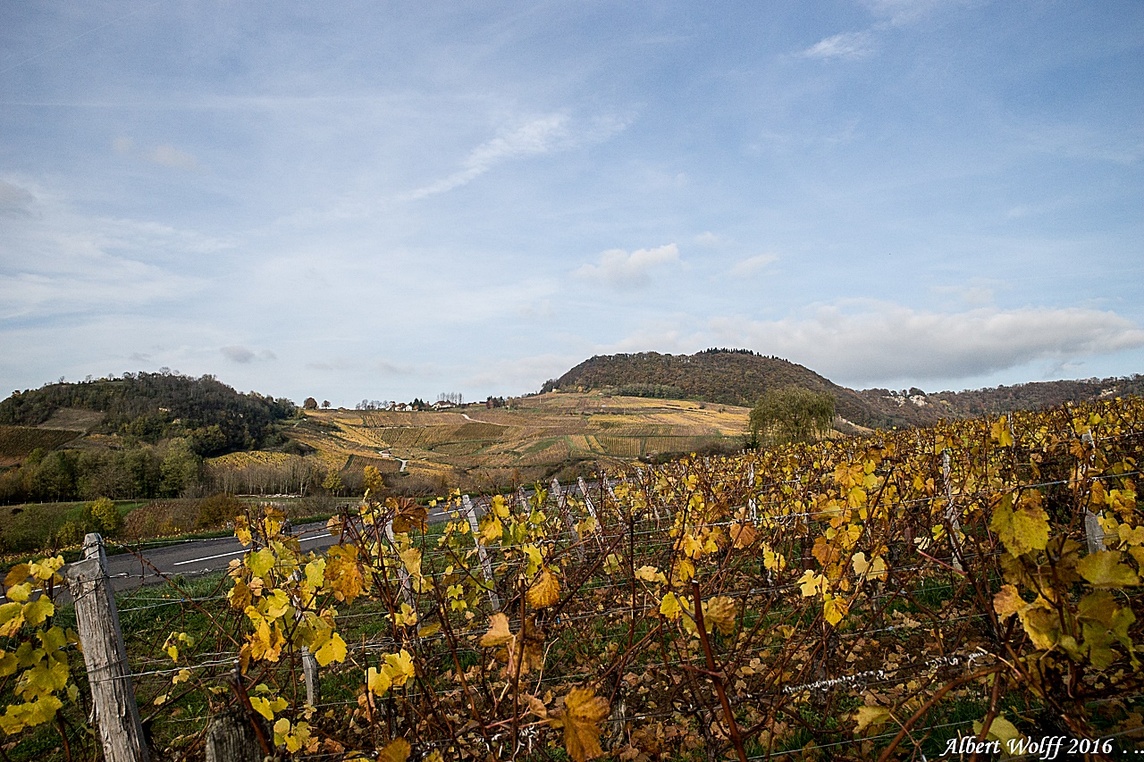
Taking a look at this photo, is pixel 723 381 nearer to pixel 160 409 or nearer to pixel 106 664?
pixel 160 409

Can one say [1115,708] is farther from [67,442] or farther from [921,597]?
[67,442]

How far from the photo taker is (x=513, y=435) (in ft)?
209

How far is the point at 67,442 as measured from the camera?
4400cm

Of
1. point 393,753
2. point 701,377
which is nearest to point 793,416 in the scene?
point 393,753

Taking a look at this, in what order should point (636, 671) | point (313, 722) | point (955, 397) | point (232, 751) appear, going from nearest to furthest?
point (232, 751), point (313, 722), point (636, 671), point (955, 397)

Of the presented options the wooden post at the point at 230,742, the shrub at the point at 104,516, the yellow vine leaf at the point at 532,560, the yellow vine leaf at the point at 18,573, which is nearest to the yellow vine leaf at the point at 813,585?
the yellow vine leaf at the point at 532,560

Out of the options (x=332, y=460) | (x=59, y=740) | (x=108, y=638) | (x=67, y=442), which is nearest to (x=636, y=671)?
(x=108, y=638)

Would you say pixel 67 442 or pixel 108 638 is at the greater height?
pixel 67 442

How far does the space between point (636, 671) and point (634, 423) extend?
6054 cm

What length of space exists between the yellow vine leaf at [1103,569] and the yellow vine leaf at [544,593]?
3.78ft

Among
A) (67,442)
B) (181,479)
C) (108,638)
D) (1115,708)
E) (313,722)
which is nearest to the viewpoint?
(108,638)

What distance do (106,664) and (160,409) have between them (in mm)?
60560

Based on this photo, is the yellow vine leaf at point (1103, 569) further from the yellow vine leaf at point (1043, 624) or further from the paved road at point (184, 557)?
the paved road at point (184, 557)

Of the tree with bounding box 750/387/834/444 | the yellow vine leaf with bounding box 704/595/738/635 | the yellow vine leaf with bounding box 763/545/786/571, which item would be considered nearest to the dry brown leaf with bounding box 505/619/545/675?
the yellow vine leaf with bounding box 704/595/738/635
